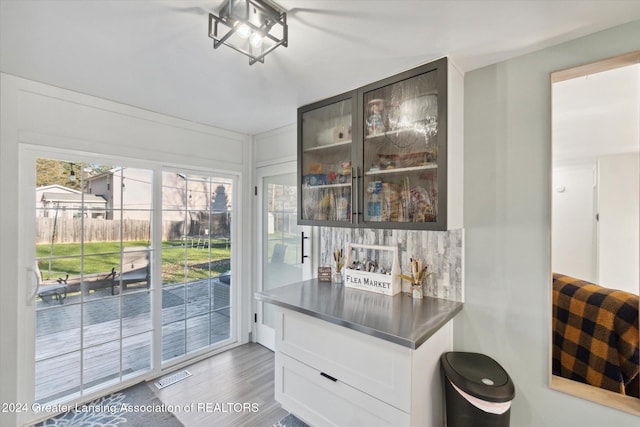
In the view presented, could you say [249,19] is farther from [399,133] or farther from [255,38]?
[399,133]

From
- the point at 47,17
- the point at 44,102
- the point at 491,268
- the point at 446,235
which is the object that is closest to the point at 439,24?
the point at 446,235

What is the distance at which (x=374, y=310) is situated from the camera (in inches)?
63.2

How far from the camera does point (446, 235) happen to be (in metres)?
1.78

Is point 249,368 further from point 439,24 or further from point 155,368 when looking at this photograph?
point 439,24

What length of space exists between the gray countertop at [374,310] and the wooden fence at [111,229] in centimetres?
126

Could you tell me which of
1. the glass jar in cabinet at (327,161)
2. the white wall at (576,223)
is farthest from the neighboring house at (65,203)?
the white wall at (576,223)

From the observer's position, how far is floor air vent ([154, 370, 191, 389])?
2352 mm

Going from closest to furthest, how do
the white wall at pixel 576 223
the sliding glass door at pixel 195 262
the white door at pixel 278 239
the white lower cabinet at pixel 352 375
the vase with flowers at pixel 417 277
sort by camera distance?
the white lower cabinet at pixel 352 375, the vase with flowers at pixel 417 277, the sliding glass door at pixel 195 262, the white door at pixel 278 239, the white wall at pixel 576 223

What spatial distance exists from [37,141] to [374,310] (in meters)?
2.46

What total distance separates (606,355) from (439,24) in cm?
183

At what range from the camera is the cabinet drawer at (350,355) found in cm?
132

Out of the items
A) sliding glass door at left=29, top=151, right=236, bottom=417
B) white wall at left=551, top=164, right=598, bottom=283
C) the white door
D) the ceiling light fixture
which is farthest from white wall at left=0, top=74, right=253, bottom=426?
white wall at left=551, top=164, right=598, bottom=283

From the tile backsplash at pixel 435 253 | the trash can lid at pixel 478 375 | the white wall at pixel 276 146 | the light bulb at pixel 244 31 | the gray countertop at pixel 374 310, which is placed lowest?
the trash can lid at pixel 478 375

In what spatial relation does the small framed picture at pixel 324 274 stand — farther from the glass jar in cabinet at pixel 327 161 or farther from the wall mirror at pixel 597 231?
the wall mirror at pixel 597 231
